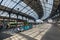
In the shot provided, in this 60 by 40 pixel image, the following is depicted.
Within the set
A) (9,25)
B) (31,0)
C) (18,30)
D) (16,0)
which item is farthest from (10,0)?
(9,25)

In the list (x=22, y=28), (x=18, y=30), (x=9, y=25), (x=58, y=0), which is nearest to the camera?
(x=58, y=0)

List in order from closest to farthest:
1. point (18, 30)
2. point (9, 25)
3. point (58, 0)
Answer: point (58, 0) < point (18, 30) < point (9, 25)

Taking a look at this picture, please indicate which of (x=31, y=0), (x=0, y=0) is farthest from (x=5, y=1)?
(x=31, y=0)

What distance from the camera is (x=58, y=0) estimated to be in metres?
30.3

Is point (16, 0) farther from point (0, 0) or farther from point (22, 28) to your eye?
point (22, 28)

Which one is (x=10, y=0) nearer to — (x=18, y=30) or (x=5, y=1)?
(x=5, y=1)

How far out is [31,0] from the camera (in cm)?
3516

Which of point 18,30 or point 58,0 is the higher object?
point 58,0

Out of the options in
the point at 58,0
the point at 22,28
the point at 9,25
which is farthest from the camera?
the point at 9,25

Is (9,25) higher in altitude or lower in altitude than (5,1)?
lower

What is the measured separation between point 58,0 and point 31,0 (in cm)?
763

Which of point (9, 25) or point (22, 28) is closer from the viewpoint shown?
Result: point (22, 28)

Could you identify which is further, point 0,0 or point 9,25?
point 9,25

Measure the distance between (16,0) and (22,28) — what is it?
7.64m
